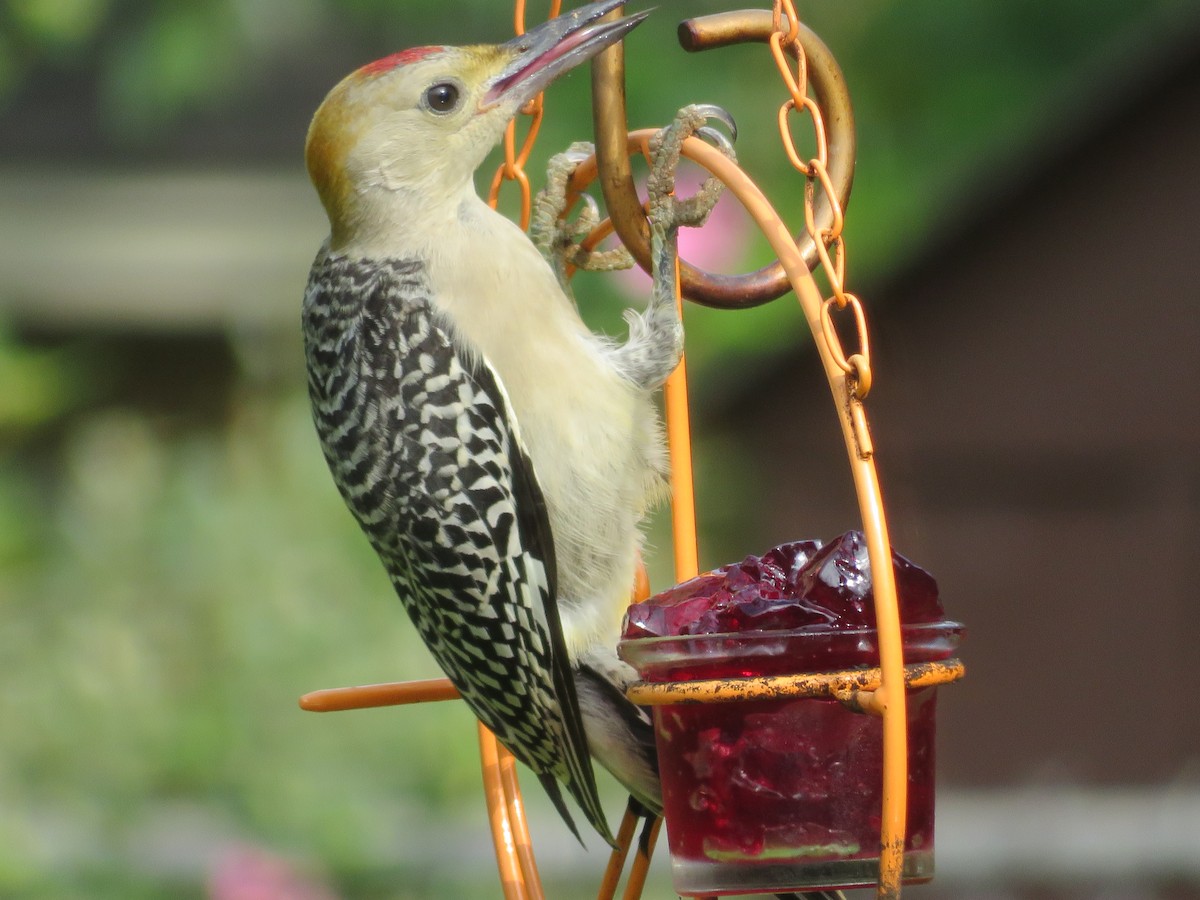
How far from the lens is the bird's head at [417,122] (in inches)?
112

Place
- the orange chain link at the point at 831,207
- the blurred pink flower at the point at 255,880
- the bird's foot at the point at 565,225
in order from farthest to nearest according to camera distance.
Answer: the blurred pink flower at the point at 255,880 → the bird's foot at the point at 565,225 → the orange chain link at the point at 831,207

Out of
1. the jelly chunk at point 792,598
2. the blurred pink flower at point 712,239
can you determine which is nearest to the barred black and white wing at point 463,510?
the jelly chunk at point 792,598

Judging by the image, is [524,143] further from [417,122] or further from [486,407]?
[486,407]

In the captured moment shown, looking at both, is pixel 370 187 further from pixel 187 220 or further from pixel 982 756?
pixel 187 220

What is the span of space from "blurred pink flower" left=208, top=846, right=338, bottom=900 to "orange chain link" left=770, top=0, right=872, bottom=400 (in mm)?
2415

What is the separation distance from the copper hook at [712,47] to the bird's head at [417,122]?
40cm

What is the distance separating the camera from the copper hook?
2.26 metres

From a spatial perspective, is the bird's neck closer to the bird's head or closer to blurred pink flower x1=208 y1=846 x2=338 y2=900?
the bird's head

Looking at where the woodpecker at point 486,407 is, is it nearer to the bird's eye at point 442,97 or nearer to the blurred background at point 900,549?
the bird's eye at point 442,97

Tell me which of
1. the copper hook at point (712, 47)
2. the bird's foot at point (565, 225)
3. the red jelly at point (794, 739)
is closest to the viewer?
the red jelly at point (794, 739)

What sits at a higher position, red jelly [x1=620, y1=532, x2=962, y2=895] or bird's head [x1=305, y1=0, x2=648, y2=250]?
bird's head [x1=305, y1=0, x2=648, y2=250]

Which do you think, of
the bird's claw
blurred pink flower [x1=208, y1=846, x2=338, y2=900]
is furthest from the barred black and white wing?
blurred pink flower [x1=208, y1=846, x2=338, y2=900]

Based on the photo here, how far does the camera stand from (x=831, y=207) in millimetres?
1901

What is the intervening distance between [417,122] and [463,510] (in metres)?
0.70
